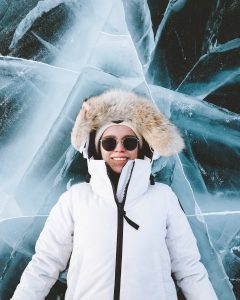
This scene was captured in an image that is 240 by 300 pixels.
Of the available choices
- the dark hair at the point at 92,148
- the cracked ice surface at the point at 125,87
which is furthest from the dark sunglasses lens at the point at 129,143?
the cracked ice surface at the point at 125,87

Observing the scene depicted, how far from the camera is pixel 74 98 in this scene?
2.58m

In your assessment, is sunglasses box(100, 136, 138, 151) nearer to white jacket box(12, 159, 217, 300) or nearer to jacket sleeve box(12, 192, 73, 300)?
white jacket box(12, 159, 217, 300)

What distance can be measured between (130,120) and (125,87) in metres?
0.51

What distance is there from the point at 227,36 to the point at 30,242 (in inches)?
80.2

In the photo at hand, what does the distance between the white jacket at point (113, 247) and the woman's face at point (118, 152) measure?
0.31 ft

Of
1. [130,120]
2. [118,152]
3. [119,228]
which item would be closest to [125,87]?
[130,120]

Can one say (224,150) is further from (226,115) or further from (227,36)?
(227,36)

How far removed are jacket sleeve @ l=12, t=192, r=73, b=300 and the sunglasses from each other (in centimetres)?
37

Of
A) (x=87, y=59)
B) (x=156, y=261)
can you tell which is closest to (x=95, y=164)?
(x=156, y=261)

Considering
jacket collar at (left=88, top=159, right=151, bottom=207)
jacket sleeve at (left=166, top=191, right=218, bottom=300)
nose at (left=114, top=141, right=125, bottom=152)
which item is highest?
nose at (left=114, top=141, right=125, bottom=152)

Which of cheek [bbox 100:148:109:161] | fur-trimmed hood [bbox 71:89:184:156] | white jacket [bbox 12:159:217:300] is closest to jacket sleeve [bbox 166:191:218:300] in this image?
white jacket [bbox 12:159:217:300]

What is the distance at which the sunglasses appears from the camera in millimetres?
2020

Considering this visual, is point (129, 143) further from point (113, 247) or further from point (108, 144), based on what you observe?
point (113, 247)

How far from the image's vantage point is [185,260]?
1951 millimetres
